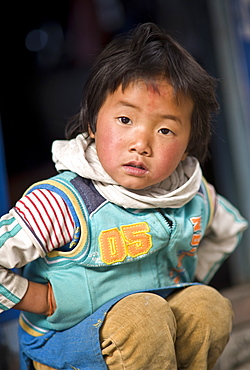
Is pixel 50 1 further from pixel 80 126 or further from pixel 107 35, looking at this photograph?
pixel 80 126

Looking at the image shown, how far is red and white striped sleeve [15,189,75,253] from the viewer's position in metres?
1.00

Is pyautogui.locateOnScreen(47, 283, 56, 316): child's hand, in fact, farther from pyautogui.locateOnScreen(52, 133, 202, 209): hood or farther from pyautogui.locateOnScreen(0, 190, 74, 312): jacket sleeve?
pyautogui.locateOnScreen(52, 133, 202, 209): hood

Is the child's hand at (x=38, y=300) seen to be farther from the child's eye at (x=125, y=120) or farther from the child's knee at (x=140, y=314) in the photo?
the child's eye at (x=125, y=120)

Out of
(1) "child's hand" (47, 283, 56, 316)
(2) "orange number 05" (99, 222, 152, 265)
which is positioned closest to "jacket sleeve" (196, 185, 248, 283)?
(2) "orange number 05" (99, 222, 152, 265)

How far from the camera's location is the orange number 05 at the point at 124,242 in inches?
41.4

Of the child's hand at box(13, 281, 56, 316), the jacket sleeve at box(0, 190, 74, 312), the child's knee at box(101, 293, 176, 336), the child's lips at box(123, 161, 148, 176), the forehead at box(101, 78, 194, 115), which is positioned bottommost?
the child's knee at box(101, 293, 176, 336)

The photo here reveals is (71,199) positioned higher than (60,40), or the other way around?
(60,40)

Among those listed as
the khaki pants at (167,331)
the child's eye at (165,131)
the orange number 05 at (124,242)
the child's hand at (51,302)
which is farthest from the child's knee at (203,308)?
the child's eye at (165,131)

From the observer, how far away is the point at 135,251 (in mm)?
1076

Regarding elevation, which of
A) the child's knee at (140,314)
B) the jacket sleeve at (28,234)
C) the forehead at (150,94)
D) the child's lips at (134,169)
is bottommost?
the child's knee at (140,314)

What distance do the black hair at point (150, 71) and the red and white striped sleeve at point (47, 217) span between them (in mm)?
207

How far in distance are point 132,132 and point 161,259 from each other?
301mm

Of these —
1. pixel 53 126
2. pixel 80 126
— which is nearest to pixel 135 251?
pixel 80 126

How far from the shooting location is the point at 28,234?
99cm
